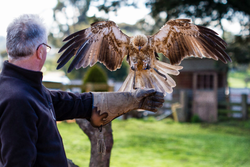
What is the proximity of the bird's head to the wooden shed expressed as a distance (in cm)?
730

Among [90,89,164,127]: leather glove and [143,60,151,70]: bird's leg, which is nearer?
[90,89,164,127]: leather glove

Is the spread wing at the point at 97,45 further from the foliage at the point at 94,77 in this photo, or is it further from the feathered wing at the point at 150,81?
the foliage at the point at 94,77

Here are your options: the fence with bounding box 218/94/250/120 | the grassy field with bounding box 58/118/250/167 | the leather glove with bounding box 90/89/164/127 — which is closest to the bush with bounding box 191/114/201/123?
the fence with bounding box 218/94/250/120

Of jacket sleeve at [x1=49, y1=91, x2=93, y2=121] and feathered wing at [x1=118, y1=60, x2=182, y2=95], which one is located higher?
feathered wing at [x1=118, y1=60, x2=182, y2=95]

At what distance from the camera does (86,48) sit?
254cm

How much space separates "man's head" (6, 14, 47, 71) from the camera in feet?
3.67

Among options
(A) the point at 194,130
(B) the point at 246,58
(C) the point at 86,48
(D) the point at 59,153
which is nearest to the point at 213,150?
(A) the point at 194,130

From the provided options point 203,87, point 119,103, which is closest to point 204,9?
point 203,87

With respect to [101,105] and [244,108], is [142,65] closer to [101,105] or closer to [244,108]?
[101,105]

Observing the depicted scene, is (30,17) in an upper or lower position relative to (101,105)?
upper

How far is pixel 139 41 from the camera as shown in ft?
8.30

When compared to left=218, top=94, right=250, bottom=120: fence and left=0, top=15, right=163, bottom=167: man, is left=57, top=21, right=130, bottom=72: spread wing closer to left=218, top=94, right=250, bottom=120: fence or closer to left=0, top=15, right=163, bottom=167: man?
left=0, top=15, right=163, bottom=167: man

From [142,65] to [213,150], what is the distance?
375 cm

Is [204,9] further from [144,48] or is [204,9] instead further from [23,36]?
[23,36]
